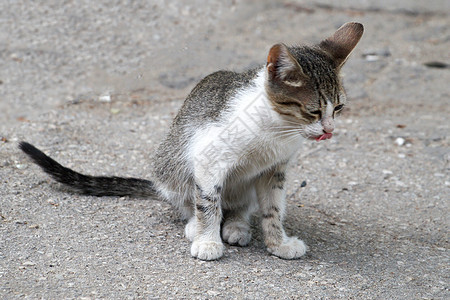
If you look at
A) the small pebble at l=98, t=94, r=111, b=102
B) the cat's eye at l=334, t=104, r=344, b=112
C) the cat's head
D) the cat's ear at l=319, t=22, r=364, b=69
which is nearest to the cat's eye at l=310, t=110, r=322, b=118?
the cat's head

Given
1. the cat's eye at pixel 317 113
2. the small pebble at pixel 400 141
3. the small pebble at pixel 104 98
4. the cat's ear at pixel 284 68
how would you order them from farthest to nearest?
the small pebble at pixel 104 98 < the small pebble at pixel 400 141 < the cat's eye at pixel 317 113 < the cat's ear at pixel 284 68

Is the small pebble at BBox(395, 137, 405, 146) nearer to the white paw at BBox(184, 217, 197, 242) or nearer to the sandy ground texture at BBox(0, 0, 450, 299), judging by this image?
the sandy ground texture at BBox(0, 0, 450, 299)

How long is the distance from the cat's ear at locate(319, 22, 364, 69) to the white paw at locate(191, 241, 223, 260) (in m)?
1.38

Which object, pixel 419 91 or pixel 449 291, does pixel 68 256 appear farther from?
pixel 419 91

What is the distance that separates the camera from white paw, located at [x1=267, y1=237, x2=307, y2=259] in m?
3.67

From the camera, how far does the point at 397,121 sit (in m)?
6.41

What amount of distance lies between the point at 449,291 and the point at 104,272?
6.85 ft

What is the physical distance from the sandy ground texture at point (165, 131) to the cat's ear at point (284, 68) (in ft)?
3.88

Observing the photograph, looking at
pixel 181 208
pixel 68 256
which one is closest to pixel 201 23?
pixel 181 208

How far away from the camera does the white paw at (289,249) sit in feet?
12.1

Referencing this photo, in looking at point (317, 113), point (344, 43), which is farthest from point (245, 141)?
point (344, 43)

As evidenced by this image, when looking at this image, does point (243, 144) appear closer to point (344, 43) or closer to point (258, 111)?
point (258, 111)

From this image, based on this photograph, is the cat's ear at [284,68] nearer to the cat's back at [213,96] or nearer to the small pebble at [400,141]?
the cat's back at [213,96]

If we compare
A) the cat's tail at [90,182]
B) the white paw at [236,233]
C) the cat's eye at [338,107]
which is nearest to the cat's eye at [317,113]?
the cat's eye at [338,107]
